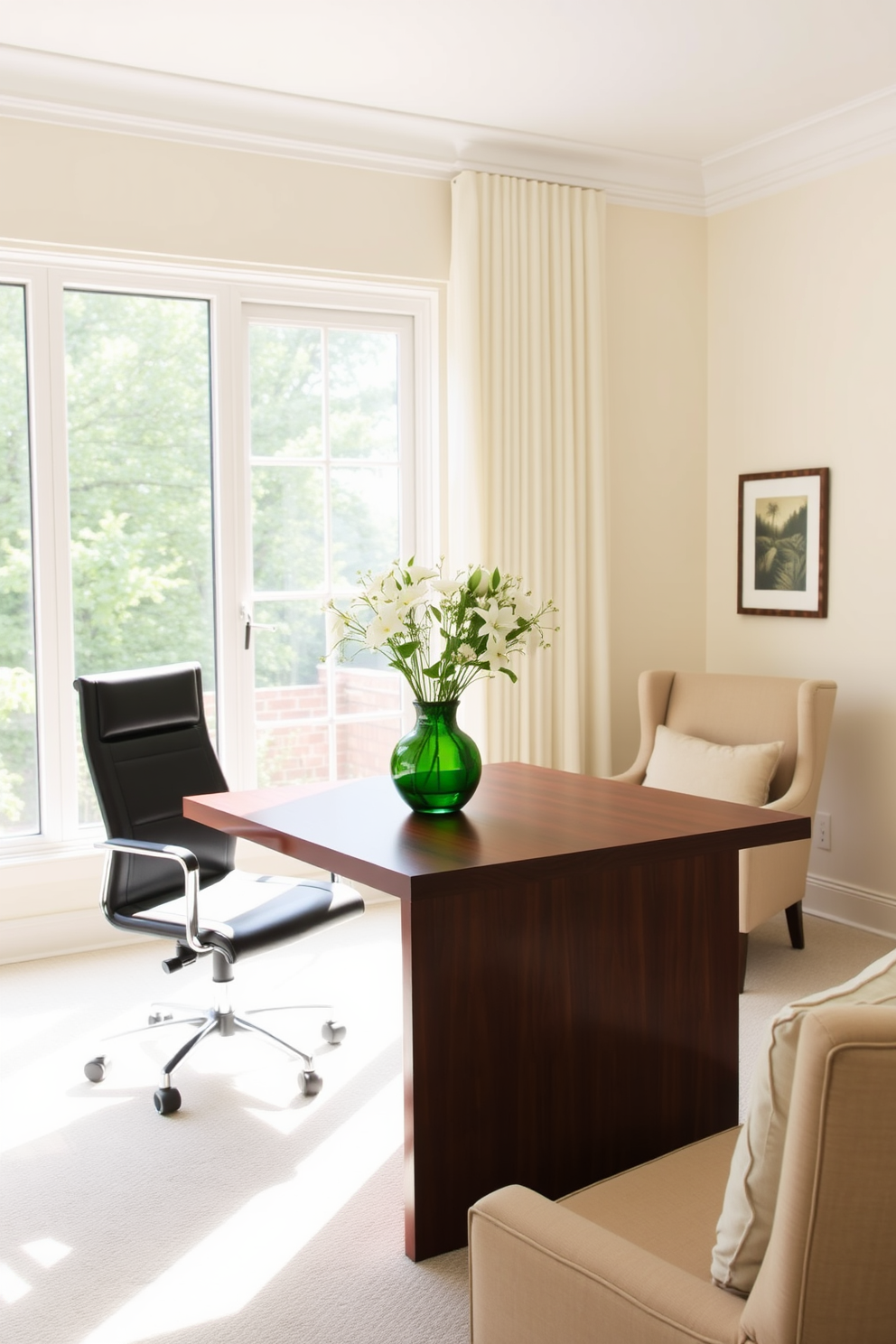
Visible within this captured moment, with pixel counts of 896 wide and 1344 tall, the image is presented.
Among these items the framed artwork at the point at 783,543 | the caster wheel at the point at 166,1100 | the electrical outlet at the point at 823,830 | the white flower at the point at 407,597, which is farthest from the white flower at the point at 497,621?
the electrical outlet at the point at 823,830

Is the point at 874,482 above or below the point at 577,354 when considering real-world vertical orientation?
below

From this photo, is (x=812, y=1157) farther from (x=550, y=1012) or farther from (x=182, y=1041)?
(x=182, y=1041)

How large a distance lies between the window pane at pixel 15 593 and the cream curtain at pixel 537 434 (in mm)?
1632

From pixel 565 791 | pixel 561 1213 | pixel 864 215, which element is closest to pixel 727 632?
pixel 864 215

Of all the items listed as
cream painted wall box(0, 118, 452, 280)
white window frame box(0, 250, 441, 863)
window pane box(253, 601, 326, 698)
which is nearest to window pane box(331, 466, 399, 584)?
white window frame box(0, 250, 441, 863)

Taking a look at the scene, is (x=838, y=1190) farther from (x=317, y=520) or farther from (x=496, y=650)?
(x=317, y=520)

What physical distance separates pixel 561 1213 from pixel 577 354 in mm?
3970

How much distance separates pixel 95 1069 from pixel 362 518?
2461mm

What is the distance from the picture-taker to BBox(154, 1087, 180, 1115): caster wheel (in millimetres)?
3018

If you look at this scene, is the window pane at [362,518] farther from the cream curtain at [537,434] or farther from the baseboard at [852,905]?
the baseboard at [852,905]

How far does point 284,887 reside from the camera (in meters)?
3.40

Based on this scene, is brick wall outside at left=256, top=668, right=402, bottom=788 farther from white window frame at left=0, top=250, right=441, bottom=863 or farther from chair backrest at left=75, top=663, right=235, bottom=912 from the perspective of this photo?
chair backrest at left=75, top=663, right=235, bottom=912

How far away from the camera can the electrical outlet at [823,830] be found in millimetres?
4766

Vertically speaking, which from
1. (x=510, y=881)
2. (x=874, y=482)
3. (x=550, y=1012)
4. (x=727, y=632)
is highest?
(x=874, y=482)
